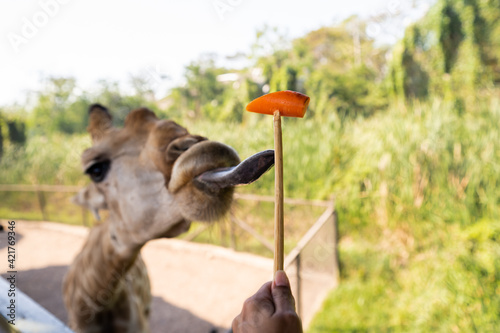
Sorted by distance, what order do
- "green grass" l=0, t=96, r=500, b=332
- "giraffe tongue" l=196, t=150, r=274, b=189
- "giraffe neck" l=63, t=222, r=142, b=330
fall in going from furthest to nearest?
"green grass" l=0, t=96, r=500, b=332 → "giraffe neck" l=63, t=222, r=142, b=330 → "giraffe tongue" l=196, t=150, r=274, b=189

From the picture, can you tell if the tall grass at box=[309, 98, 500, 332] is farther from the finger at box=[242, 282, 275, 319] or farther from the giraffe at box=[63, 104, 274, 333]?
the finger at box=[242, 282, 275, 319]

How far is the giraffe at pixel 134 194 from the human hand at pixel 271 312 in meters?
0.26

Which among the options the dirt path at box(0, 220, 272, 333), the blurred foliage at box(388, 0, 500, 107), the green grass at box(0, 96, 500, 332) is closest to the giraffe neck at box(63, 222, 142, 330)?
the green grass at box(0, 96, 500, 332)

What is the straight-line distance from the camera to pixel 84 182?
863cm

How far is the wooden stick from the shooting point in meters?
0.57

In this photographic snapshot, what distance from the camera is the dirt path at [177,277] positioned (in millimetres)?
3910

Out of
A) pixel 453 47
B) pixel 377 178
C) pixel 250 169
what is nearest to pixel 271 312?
pixel 250 169

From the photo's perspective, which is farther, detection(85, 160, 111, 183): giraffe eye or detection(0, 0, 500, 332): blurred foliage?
detection(0, 0, 500, 332): blurred foliage

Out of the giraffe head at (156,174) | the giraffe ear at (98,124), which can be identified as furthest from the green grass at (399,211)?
the giraffe head at (156,174)

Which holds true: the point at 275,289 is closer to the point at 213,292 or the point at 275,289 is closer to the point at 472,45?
the point at 213,292

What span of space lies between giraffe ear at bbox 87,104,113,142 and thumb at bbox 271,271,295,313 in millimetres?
1372

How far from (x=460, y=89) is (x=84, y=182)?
50.4ft

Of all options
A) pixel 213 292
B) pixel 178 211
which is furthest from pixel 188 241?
pixel 178 211

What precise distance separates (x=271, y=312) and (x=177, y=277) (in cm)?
473
